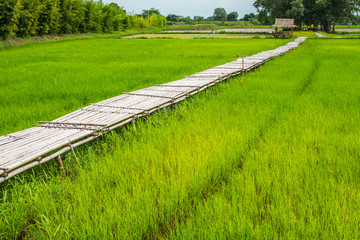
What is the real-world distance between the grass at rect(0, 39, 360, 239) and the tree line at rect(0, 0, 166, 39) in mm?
19189

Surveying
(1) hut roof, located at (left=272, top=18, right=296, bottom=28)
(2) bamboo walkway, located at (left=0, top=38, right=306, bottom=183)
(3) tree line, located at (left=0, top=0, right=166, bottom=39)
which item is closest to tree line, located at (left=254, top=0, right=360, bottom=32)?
(1) hut roof, located at (left=272, top=18, right=296, bottom=28)

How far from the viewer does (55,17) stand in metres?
24.7

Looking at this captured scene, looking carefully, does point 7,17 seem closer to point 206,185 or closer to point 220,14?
point 206,185

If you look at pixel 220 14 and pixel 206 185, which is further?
pixel 220 14

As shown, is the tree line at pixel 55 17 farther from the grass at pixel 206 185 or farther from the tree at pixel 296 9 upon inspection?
the tree at pixel 296 9

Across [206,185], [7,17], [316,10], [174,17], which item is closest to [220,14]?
[174,17]

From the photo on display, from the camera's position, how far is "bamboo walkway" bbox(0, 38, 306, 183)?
6.57 feet

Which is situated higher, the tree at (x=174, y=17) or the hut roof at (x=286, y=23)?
the tree at (x=174, y=17)

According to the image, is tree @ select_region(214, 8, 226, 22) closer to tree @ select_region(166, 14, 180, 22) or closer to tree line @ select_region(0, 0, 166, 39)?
tree @ select_region(166, 14, 180, 22)

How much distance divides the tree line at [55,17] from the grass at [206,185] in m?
19.2

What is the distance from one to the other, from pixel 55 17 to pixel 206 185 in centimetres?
2691

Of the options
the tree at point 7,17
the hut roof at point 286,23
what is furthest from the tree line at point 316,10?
the tree at point 7,17

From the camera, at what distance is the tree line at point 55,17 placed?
18.4 m

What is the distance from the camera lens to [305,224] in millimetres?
1570
